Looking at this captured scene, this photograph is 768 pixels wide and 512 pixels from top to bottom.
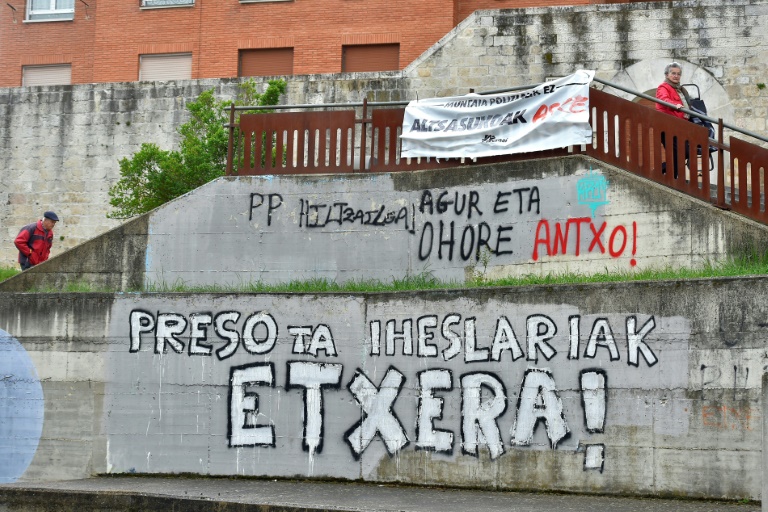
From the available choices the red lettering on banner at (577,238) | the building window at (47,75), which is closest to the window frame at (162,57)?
the building window at (47,75)

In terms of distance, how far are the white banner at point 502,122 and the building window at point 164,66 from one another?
39.6ft

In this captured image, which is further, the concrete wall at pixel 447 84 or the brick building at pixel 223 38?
the brick building at pixel 223 38

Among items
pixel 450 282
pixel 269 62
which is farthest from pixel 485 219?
pixel 269 62

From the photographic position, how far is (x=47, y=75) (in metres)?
26.9

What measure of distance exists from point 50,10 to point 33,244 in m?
13.2

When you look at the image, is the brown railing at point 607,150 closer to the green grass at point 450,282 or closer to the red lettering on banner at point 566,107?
the red lettering on banner at point 566,107

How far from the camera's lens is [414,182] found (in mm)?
13906

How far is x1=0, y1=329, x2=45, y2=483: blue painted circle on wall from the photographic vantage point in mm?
14016

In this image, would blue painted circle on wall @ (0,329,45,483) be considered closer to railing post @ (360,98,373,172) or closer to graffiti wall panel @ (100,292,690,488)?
graffiti wall panel @ (100,292,690,488)

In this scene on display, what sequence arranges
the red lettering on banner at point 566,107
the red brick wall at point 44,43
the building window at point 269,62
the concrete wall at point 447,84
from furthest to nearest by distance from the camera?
the red brick wall at point 44,43, the building window at point 269,62, the concrete wall at point 447,84, the red lettering on banner at point 566,107

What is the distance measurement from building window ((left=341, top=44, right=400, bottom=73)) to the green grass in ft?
35.9

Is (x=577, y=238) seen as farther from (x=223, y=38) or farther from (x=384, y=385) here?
(x=223, y=38)

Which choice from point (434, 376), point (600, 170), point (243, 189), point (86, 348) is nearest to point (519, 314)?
point (434, 376)

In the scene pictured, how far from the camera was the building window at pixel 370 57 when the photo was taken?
2406 cm
